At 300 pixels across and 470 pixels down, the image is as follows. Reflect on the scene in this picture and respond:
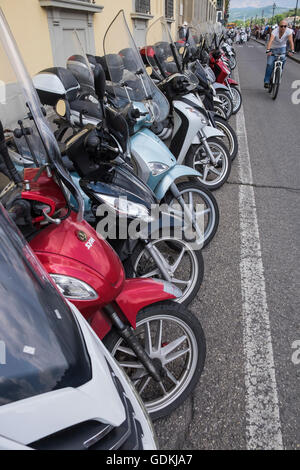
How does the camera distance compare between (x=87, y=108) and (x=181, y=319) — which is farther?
(x=87, y=108)

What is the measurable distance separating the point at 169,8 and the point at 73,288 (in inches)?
686

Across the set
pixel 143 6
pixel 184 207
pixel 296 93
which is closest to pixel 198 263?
pixel 184 207

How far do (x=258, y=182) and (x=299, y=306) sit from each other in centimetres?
229

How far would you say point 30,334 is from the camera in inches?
33.1

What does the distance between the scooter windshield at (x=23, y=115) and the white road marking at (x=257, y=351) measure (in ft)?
4.30

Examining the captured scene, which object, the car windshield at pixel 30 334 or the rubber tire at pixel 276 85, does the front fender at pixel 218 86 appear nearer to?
the rubber tire at pixel 276 85

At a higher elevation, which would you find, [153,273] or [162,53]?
[162,53]

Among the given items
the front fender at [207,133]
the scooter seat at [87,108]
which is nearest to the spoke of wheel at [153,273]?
the scooter seat at [87,108]

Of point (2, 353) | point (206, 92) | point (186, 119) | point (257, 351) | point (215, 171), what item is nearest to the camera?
point (2, 353)

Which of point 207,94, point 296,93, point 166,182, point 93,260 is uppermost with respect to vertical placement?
point 93,260

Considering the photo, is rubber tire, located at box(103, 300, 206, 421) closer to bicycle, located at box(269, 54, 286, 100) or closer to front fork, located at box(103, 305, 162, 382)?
front fork, located at box(103, 305, 162, 382)

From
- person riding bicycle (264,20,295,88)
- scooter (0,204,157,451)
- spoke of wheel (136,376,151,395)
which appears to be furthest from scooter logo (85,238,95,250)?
person riding bicycle (264,20,295,88)

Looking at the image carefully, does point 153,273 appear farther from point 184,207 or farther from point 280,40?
point 280,40

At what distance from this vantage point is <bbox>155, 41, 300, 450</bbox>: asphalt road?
1.72m
